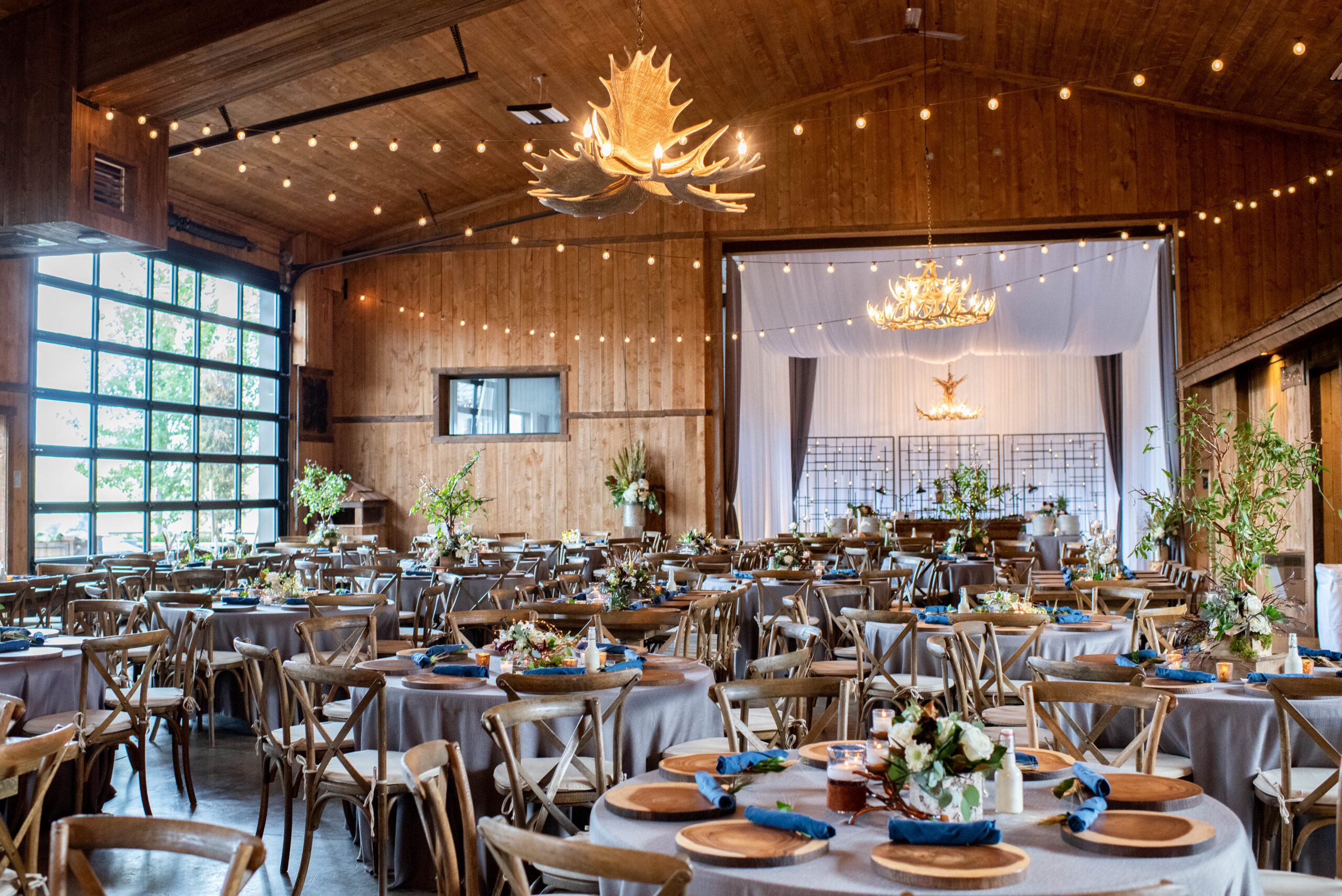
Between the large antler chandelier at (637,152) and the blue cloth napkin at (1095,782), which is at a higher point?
the large antler chandelier at (637,152)

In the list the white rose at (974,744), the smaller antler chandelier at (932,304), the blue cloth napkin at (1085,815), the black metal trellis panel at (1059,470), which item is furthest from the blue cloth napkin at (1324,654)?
the black metal trellis panel at (1059,470)

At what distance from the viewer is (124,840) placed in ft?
6.86

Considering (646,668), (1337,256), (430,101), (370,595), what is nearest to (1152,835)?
(646,668)

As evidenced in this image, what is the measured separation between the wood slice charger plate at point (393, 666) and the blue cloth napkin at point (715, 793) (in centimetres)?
223

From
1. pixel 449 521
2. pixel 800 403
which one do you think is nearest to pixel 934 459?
pixel 800 403

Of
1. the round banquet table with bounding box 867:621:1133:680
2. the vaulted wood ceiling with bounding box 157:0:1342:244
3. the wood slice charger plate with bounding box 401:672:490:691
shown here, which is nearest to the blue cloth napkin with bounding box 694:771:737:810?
the wood slice charger plate with bounding box 401:672:490:691

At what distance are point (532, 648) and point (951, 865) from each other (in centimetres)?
253

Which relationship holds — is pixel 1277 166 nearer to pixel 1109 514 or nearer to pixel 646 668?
pixel 1109 514

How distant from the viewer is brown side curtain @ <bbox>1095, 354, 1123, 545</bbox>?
19578 millimetres

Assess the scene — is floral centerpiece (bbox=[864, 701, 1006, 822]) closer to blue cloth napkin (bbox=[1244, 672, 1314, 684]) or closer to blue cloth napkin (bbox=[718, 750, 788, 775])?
blue cloth napkin (bbox=[718, 750, 788, 775])

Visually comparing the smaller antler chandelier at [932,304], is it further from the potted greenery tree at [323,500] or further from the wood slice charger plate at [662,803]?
the wood slice charger plate at [662,803]

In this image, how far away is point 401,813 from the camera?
4273 mm

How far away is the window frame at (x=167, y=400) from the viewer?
1260 cm

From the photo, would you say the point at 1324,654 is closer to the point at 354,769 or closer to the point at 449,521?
the point at 354,769
